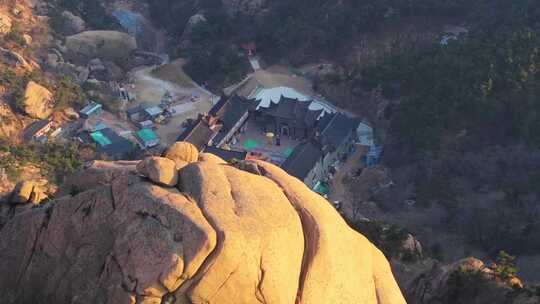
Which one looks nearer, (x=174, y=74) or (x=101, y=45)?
(x=101, y=45)

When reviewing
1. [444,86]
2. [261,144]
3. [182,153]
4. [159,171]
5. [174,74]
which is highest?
[159,171]

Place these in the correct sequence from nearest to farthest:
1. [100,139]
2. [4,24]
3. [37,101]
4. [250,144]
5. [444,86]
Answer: [444,86] < [37,101] < [100,139] < [250,144] < [4,24]

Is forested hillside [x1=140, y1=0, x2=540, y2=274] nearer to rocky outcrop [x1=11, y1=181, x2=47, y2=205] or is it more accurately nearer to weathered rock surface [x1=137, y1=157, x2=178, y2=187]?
weathered rock surface [x1=137, y1=157, x2=178, y2=187]

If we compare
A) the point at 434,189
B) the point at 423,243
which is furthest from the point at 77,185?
the point at 434,189

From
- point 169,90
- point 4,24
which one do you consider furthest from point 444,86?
point 4,24

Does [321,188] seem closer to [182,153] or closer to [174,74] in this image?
[174,74]

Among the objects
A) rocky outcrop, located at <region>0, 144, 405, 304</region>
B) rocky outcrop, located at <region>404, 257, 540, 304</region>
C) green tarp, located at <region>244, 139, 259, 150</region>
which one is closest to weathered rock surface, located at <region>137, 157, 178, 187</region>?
rocky outcrop, located at <region>0, 144, 405, 304</region>
